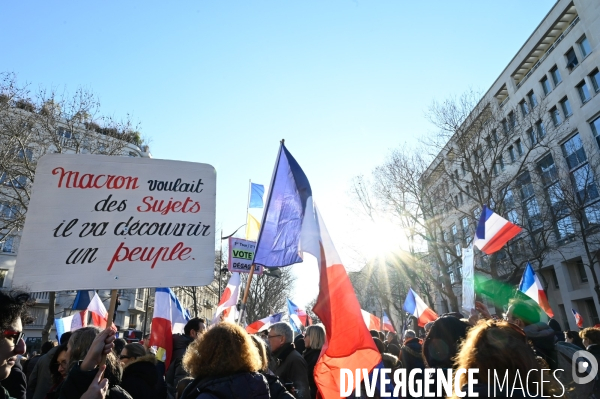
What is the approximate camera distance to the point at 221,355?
2.33 meters

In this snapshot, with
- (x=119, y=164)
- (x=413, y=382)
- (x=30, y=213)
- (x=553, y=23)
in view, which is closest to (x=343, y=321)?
(x=413, y=382)

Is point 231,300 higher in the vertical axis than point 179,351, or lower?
higher

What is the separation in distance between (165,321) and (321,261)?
13.9ft

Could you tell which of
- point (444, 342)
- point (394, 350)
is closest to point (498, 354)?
point (444, 342)

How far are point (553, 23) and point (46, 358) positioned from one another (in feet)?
113

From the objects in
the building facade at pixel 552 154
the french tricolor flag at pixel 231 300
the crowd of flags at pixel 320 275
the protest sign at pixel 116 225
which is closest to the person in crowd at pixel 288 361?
the crowd of flags at pixel 320 275

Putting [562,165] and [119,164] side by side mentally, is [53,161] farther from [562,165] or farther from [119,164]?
[562,165]

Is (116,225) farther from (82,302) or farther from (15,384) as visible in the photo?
(82,302)

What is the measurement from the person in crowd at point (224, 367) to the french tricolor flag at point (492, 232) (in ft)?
22.6

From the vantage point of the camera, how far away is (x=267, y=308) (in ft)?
141

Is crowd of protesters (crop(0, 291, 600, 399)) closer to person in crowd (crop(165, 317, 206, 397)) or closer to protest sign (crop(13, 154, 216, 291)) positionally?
protest sign (crop(13, 154, 216, 291))

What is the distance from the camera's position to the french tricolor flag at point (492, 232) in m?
8.06

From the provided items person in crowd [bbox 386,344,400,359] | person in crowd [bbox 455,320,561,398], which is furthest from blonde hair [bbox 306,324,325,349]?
person in crowd [bbox 386,344,400,359]

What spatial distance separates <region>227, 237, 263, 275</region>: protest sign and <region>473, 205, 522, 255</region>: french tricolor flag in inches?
211
